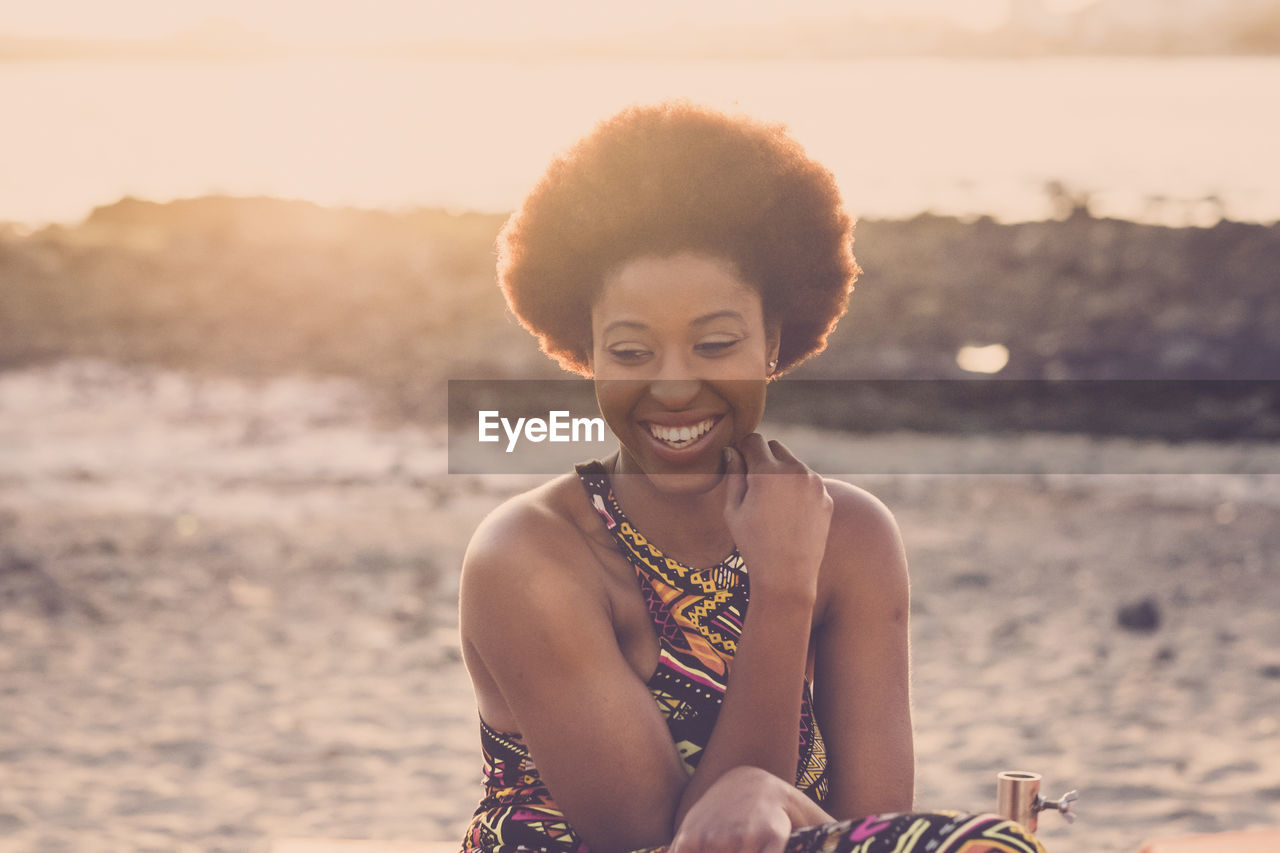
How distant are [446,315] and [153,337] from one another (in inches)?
141

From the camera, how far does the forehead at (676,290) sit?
2234 mm

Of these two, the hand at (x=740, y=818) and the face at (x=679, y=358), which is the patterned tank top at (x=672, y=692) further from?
the hand at (x=740, y=818)

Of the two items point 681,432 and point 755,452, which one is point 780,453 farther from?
point 681,432

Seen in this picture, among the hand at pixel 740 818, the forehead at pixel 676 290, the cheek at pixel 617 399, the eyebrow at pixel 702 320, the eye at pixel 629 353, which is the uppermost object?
the forehead at pixel 676 290

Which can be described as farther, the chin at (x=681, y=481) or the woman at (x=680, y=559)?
the chin at (x=681, y=481)

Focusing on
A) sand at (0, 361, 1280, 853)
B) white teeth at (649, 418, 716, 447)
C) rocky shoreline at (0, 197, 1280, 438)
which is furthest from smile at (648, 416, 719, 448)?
rocky shoreline at (0, 197, 1280, 438)

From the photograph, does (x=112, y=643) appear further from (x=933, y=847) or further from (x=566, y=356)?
(x=933, y=847)

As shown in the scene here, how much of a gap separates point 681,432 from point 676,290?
0.23 meters

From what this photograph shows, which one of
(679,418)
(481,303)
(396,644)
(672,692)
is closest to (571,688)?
(672,692)

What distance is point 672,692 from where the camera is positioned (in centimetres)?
228

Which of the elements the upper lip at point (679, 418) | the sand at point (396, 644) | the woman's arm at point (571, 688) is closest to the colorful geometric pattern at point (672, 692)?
the woman's arm at point (571, 688)

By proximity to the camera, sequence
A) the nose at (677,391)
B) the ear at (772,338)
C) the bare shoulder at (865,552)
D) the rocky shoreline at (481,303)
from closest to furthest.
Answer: the nose at (677,391), the bare shoulder at (865,552), the ear at (772,338), the rocky shoreline at (481,303)

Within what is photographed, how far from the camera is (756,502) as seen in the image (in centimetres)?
221

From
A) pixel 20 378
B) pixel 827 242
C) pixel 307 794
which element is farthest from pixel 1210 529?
pixel 20 378
